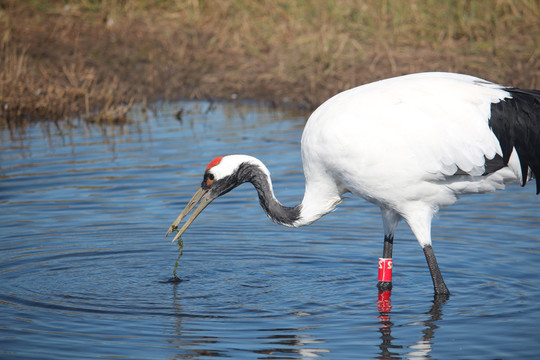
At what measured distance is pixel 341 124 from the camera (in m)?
5.45

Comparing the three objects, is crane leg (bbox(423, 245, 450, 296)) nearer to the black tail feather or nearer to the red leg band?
the red leg band

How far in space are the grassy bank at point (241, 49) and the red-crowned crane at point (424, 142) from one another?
5.31 meters

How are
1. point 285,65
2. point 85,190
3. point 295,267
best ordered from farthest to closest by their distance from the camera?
point 285,65 → point 85,190 → point 295,267

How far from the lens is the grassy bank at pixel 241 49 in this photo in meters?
11.4

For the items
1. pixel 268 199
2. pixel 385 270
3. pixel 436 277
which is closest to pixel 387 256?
pixel 385 270

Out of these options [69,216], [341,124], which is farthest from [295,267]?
[69,216]

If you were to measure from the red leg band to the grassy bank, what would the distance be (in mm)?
5587

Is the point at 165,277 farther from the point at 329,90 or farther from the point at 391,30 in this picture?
the point at 391,30

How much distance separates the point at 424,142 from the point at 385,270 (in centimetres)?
91

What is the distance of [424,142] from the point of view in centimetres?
546

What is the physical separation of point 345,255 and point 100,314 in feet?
6.70

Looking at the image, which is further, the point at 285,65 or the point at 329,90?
the point at 285,65

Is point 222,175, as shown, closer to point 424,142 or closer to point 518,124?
point 424,142

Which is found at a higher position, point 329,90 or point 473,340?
point 329,90
